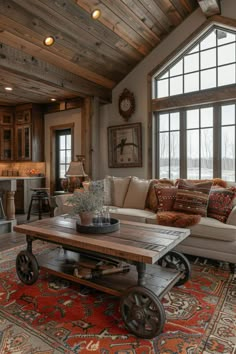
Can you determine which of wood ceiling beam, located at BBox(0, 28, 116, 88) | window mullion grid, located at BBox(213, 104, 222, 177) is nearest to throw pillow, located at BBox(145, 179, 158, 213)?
window mullion grid, located at BBox(213, 104, 222, 177)

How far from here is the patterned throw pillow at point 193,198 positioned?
120 inches

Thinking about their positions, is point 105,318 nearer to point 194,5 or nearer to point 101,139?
point 101,139

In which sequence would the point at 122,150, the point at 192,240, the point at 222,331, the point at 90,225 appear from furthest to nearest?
the point at 122,150 → the point at 192,240 → the point at 90,225 → the point at 222,331

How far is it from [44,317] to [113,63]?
4.32 m

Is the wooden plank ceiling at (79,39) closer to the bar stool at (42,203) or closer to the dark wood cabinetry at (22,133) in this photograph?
the dark wood cabinetry at (22,133)

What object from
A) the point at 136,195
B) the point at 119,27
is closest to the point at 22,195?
the point at 136,195

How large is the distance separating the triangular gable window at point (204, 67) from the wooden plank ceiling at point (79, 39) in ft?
1.87

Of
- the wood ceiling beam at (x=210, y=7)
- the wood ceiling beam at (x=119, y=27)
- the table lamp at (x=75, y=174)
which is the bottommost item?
the table lamp at (x=75, y=174)

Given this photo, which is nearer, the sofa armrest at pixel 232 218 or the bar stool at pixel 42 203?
the sofa armrest at pixel 232 218

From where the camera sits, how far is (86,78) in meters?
4.81

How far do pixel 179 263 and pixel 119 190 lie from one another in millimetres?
1845

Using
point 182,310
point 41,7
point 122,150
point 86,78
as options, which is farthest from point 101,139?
point 182,310

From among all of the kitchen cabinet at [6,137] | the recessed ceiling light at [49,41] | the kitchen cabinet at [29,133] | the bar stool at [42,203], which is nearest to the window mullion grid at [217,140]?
the recessed ceiling light at [49,41]

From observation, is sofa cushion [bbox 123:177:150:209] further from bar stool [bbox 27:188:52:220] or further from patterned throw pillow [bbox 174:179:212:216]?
bar stool [bbox 27:188:52:220]
